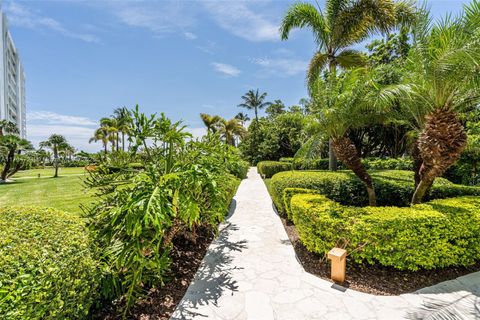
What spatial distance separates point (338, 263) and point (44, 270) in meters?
3.91

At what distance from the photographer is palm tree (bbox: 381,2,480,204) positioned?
4.17 m

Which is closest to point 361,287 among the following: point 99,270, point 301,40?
point 99,270

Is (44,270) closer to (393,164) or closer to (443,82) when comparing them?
(443,82)

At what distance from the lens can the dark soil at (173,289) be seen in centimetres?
309

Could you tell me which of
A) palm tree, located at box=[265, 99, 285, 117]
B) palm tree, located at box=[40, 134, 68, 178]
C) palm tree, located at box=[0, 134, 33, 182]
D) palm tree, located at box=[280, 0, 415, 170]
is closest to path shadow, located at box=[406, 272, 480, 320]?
palm tree, located at box=[280, 0, 415, 170]

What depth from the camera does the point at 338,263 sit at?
377 cm

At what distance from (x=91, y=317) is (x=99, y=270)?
0.75m

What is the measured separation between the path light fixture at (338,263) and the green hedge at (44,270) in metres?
3.45

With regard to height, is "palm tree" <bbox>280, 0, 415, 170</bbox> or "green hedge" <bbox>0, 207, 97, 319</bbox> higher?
"palm tree" <bbox>280, 0, 415, 170</bbox>

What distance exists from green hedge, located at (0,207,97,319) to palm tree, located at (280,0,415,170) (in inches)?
394

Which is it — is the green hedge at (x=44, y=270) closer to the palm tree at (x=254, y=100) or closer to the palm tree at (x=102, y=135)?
the palm tree at (x=254, y=100)

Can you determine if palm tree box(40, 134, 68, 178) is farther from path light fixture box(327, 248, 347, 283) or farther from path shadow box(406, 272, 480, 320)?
path shadow box(406, 272, 480, 320)

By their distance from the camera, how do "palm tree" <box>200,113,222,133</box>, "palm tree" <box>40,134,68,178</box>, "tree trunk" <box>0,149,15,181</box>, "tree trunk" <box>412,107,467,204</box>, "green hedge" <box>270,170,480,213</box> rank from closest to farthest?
1. "tree trunk" <box>412,107,467,204</box>
2. "green hedge" <box>270,170,480,213</box>
3. "tree trunk" <box>0,149,15,181</box>
4. "palm tree" <box>40,134,68,178</box>
5. "palm tree" <box>200,113,222,133</box>

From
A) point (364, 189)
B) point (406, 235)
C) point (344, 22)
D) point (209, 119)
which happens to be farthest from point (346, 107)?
point (209, 119)
